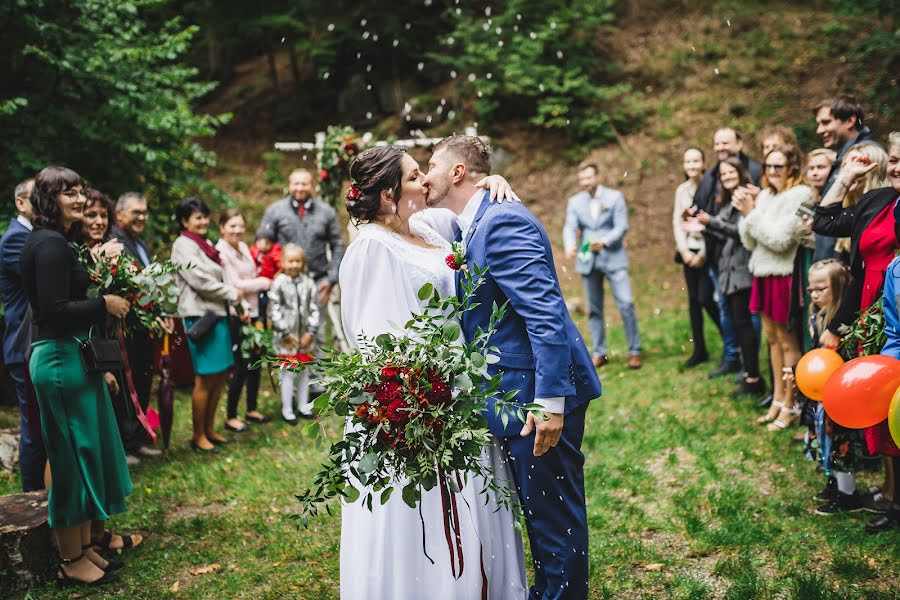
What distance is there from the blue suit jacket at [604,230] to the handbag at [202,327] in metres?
4.27

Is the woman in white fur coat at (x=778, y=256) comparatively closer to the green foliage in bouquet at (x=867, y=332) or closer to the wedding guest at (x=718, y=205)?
the wedding guest at (x=718, y=205)

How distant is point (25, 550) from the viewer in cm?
429

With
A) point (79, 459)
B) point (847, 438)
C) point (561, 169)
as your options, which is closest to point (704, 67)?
point (561, 169)

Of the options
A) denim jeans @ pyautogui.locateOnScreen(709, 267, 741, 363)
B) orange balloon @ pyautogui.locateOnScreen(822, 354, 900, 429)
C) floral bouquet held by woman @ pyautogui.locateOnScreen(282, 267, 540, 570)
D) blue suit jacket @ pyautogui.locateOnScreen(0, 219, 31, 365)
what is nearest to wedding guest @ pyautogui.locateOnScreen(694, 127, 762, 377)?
denim jeans @ pyautogui.locateOnScreen(709, 267, 741, 363)

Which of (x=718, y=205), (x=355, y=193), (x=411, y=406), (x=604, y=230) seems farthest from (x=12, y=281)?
(x=604, y=230)

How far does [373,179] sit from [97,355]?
7.17 ft

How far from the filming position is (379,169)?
10.8 ft

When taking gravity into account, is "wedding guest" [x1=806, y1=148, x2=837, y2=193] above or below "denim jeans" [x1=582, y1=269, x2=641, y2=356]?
above

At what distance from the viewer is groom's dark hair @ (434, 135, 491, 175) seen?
3547 millimetres

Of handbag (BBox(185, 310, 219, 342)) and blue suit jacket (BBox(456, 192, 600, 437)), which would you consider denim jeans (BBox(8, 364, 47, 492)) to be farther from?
blue suit jacket (BBox(456, 192, 600, 437))

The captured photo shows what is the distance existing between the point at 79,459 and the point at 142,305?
1238 millimetres

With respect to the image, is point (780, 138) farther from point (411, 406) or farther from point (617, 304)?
point (411, 406)

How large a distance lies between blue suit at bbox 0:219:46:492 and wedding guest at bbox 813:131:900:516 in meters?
5.13

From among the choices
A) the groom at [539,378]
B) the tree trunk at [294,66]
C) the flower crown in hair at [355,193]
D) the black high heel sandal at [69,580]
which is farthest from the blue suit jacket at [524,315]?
the tree trunk at [294,66]
